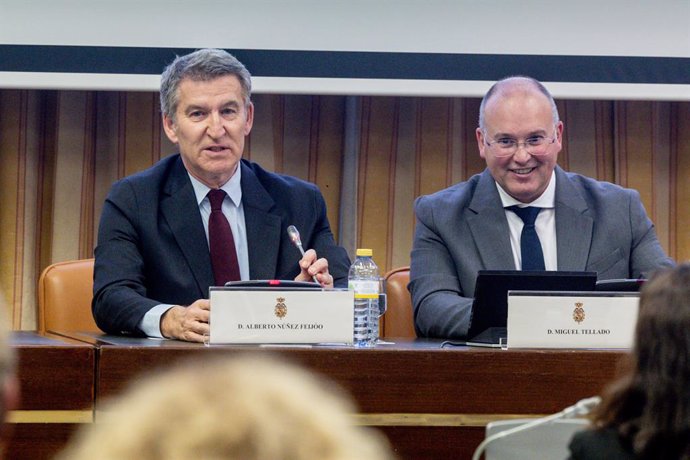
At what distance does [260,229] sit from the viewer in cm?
303

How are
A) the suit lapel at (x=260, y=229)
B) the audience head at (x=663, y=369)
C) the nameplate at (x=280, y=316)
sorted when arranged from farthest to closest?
the suit lapel at (x=260, y=229) < the nameplate at (x=280, y=316) < the audience head at (x=663, y=369)

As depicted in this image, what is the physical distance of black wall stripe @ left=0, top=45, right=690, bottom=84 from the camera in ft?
12.5

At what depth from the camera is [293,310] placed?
222 centimetres

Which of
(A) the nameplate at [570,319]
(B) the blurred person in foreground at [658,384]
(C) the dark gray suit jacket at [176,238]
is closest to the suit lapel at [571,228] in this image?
(C) the dark gray suit jacket at [176,238]

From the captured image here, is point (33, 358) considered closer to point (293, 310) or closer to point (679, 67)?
point (293, 310)

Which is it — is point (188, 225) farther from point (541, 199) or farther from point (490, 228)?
point (541, 199)

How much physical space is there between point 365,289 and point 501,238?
30.4 inches

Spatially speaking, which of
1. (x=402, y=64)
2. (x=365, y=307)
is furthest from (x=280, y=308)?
(x=402, y=64)

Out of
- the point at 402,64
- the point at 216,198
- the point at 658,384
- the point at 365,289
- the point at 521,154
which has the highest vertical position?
the point at 402,64

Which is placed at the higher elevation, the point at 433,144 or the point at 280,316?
the point at 433,144

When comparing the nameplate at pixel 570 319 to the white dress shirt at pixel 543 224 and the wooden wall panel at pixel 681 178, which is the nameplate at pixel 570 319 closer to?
the white dress shirt at pixel 543 224

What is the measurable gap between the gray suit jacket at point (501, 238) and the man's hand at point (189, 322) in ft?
2.44

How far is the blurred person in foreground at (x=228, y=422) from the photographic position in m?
0.68

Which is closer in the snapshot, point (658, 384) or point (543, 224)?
point (658, 384)
